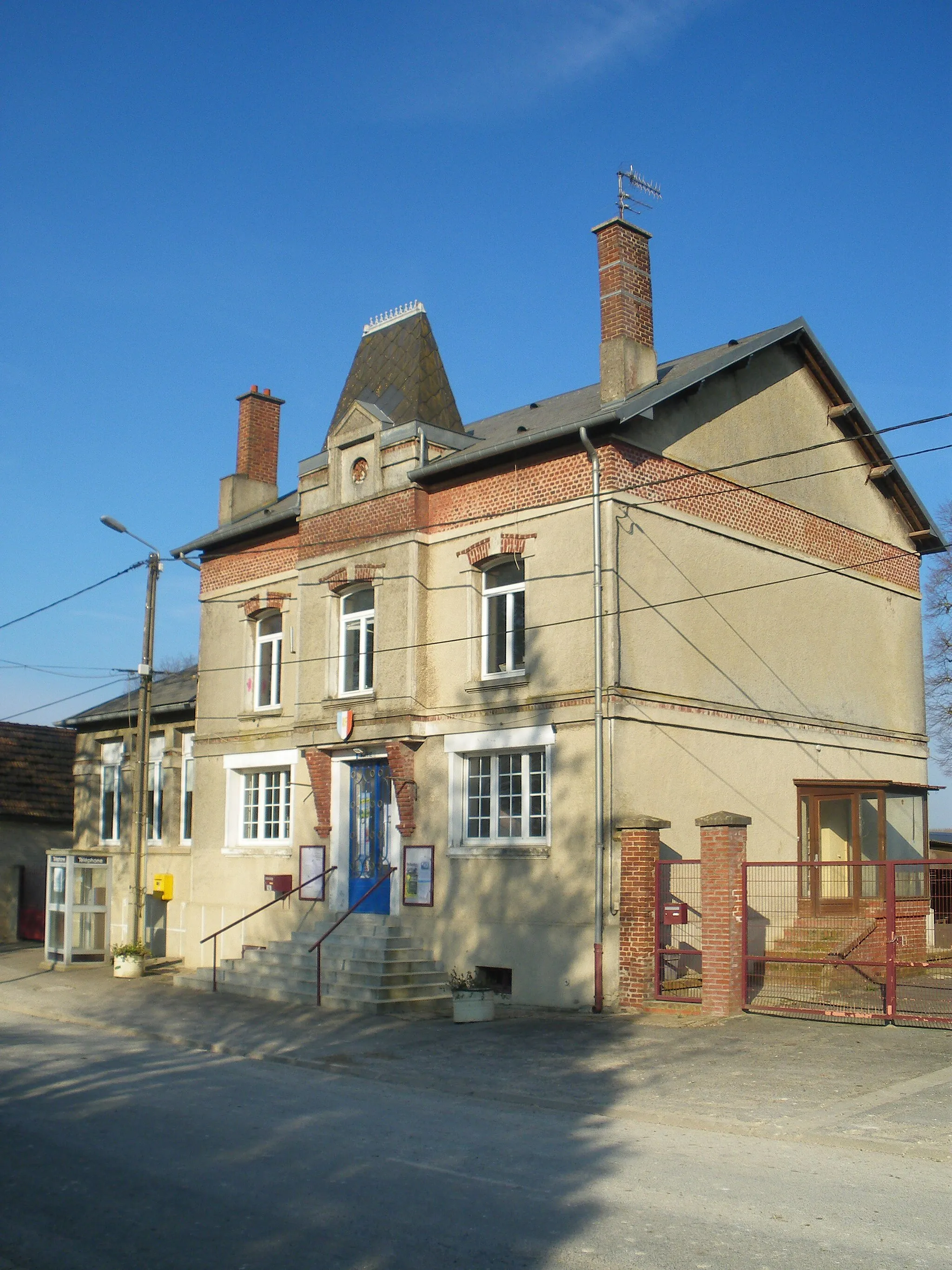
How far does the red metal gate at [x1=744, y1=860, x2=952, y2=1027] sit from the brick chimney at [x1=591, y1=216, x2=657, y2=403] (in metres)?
7.21

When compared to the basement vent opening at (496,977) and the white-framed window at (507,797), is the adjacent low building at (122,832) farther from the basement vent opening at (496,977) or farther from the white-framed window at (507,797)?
the basement vent opening at (496,977)

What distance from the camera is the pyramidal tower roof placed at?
2173cm

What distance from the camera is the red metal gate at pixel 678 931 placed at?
15633 mm

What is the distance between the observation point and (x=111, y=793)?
27344 millimetres

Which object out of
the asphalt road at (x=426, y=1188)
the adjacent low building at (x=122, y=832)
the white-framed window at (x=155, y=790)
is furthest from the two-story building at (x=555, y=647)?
the asphalt road at (x=426, y=1188)

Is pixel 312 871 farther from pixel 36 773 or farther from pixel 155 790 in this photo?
pixel 36 773

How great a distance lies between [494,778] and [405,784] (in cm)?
153

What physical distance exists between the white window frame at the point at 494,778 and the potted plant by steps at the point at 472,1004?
2.12 m

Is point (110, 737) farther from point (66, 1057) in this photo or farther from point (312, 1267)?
point (312, 1267)

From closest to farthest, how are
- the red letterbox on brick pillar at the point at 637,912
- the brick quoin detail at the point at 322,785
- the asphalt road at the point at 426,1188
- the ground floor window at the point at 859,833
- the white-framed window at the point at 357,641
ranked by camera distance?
the asphalt road at the point at 426,1188
the red letterbox on brick pillar at the point at 637,912
the ground floor window at the point at 859,833
the white-framed window at the point at 357,641
the brick quoin detail at the point at 322,785

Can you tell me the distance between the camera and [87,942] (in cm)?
2330

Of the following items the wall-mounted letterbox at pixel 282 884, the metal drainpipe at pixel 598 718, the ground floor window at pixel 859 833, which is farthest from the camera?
the wall-mounted letterbox at pixel 282 884

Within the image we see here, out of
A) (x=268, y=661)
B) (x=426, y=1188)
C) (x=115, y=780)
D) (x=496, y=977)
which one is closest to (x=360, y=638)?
(x=268, y=661)

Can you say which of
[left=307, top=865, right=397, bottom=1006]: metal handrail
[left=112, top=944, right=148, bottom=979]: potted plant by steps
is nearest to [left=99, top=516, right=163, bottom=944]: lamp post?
[left=112, top=944, right=148, bottom=979]: potted plant by steps
